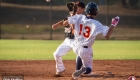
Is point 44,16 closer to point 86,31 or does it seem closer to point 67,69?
point 67,69

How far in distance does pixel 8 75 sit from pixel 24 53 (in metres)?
6.08

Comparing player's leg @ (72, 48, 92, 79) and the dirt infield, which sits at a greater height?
player's leg @ (72, 48, 92, 79)

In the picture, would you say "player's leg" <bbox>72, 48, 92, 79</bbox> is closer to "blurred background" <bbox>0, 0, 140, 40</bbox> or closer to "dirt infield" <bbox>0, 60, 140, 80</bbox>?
"dirt infield" <bbox>0, 60, 140, 80</bbox>

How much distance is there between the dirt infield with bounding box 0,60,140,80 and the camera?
10.4 metres

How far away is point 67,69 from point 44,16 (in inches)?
787

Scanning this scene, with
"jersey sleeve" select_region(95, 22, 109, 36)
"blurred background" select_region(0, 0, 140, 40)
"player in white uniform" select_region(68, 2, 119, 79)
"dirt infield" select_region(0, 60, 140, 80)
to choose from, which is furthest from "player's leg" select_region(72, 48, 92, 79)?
"blurred background" select_region(0, 0, 140, 40)

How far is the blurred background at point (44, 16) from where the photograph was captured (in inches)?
1173

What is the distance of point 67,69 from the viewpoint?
39.6 feet

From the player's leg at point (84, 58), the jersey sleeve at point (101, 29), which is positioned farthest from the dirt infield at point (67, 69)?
the jersey sleeve at point (101, 29)

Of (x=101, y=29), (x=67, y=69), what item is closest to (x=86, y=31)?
(x=101, y=29)

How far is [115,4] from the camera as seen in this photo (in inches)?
1287

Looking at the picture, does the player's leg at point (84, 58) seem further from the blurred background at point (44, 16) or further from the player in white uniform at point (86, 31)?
the blurred background at point (44, 16)

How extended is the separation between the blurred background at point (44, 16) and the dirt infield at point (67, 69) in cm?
1549

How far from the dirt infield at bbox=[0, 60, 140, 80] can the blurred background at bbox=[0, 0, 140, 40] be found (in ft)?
50.8
